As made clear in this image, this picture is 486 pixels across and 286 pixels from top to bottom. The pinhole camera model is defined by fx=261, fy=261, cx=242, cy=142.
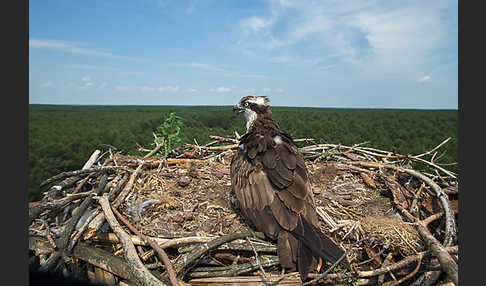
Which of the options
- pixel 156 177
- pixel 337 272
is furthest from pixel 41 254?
pixel 337 272

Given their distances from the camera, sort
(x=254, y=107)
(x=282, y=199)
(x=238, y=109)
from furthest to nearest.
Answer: (x=238, y=109), (x=254, y=107), (x=282, y=199)

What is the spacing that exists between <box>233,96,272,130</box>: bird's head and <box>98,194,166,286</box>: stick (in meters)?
2.60

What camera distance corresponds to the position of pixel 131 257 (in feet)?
7.38

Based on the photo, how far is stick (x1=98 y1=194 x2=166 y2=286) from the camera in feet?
6.64

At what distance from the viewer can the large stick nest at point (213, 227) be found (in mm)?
2354

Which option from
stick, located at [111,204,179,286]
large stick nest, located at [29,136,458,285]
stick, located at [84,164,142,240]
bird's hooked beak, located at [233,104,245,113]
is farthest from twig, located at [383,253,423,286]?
bird's hooked beak, located at [233,104,245,113]

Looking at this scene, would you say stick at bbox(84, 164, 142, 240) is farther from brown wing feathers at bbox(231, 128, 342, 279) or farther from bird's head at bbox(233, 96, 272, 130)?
bird's head at bbox(233, 96, 272, 130)

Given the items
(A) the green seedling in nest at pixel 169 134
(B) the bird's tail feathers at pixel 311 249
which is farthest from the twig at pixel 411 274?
(A) the green seedling in nest at pixel 169 134

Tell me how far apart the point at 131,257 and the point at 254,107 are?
122 inches

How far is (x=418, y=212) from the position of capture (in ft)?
11.1

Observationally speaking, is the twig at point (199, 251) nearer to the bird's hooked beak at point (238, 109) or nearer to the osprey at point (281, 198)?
the osprey at point (281, 198)

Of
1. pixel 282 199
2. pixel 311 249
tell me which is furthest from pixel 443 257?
pixel 282 199

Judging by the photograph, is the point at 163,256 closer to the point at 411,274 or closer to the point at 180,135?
the point at 411,274

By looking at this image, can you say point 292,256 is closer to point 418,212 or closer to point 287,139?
point 287,139
